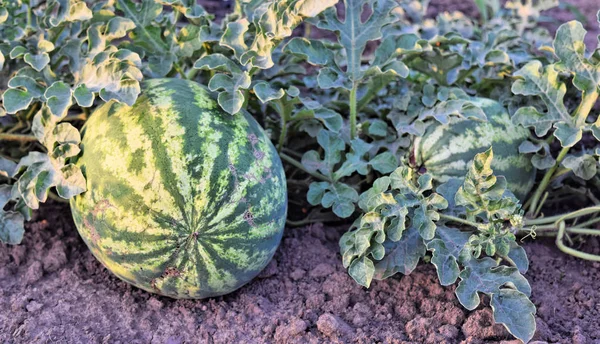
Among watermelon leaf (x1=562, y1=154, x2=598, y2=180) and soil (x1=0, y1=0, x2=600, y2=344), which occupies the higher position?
watermelon leaf (x1=562, y1=154, x2=598, y2=180)

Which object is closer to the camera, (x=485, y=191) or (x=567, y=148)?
(x=485, y=191)

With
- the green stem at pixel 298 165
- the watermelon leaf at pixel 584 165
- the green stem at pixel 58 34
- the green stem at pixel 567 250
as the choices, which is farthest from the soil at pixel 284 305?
the green stem at pixel 58 34

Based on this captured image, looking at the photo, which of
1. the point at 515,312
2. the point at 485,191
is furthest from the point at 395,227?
the point at 515,312

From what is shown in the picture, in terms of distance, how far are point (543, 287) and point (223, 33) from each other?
1622 mm

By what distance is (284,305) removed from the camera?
8.41 ft

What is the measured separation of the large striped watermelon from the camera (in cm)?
223

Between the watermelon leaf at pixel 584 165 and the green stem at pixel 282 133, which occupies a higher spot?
the watermelon leaf at pixel 584 165

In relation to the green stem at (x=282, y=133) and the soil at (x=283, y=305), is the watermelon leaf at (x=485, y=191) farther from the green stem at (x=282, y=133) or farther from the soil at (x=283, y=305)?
the green stem at (x=282, y=133)

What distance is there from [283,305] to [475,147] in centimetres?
100

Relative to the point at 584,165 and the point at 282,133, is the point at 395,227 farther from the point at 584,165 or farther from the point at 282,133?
the point at 584,165

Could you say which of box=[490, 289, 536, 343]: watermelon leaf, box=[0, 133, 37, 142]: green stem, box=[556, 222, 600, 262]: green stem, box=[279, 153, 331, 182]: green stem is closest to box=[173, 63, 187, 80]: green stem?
box=[279, 153, 331, 182]: green stem

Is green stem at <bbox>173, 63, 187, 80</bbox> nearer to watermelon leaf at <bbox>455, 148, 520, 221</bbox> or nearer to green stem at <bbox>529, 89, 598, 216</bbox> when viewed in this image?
watermelon leaf at <bbox>455, 148, 520, 221</bbox>

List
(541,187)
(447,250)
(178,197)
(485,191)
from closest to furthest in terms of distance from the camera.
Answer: (178,197)
(485,191)
(447,250)
(541,187)

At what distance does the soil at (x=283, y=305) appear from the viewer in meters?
2.37
